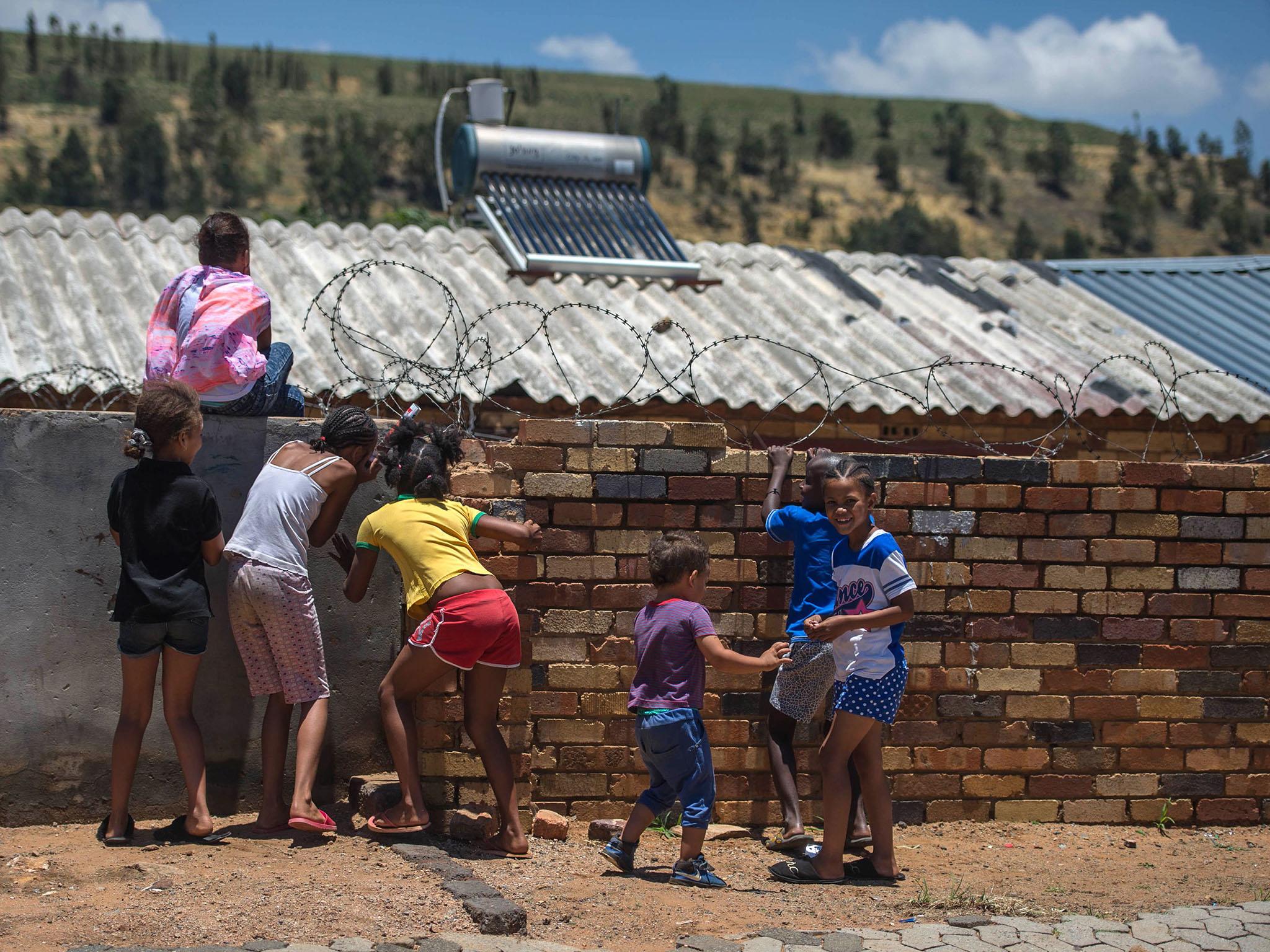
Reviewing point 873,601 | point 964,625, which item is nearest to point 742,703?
point 873,601

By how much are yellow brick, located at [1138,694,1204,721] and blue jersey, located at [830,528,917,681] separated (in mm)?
1473

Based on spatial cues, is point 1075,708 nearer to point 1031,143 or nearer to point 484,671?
point 484,671

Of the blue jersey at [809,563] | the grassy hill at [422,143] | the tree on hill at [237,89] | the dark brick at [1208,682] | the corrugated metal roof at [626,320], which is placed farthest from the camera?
the tree on hill at [237,89]

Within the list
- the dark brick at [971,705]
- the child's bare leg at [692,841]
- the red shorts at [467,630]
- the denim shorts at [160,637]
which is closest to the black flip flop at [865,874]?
the child's bare leg at [692,841]

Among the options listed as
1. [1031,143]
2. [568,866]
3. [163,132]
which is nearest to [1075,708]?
[568,866]

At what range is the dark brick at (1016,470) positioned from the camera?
5312mm

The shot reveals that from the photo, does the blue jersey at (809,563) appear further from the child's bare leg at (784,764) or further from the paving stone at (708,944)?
the paving stone at (708,944)

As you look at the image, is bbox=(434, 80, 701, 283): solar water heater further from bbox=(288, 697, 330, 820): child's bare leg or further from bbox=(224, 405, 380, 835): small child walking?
bbox=(288, 697, 330, 820): child's bare leg

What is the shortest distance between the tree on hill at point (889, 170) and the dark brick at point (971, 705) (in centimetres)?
3322

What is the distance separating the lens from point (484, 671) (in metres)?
4.58

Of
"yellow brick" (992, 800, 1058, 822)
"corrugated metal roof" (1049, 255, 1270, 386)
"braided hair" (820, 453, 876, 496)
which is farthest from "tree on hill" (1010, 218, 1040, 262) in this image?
"braided hair" (820, 453, 876, 496)

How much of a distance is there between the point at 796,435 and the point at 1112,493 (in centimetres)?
321

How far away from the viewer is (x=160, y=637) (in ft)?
14.2

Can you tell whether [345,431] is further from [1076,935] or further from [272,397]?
[1076,935]
